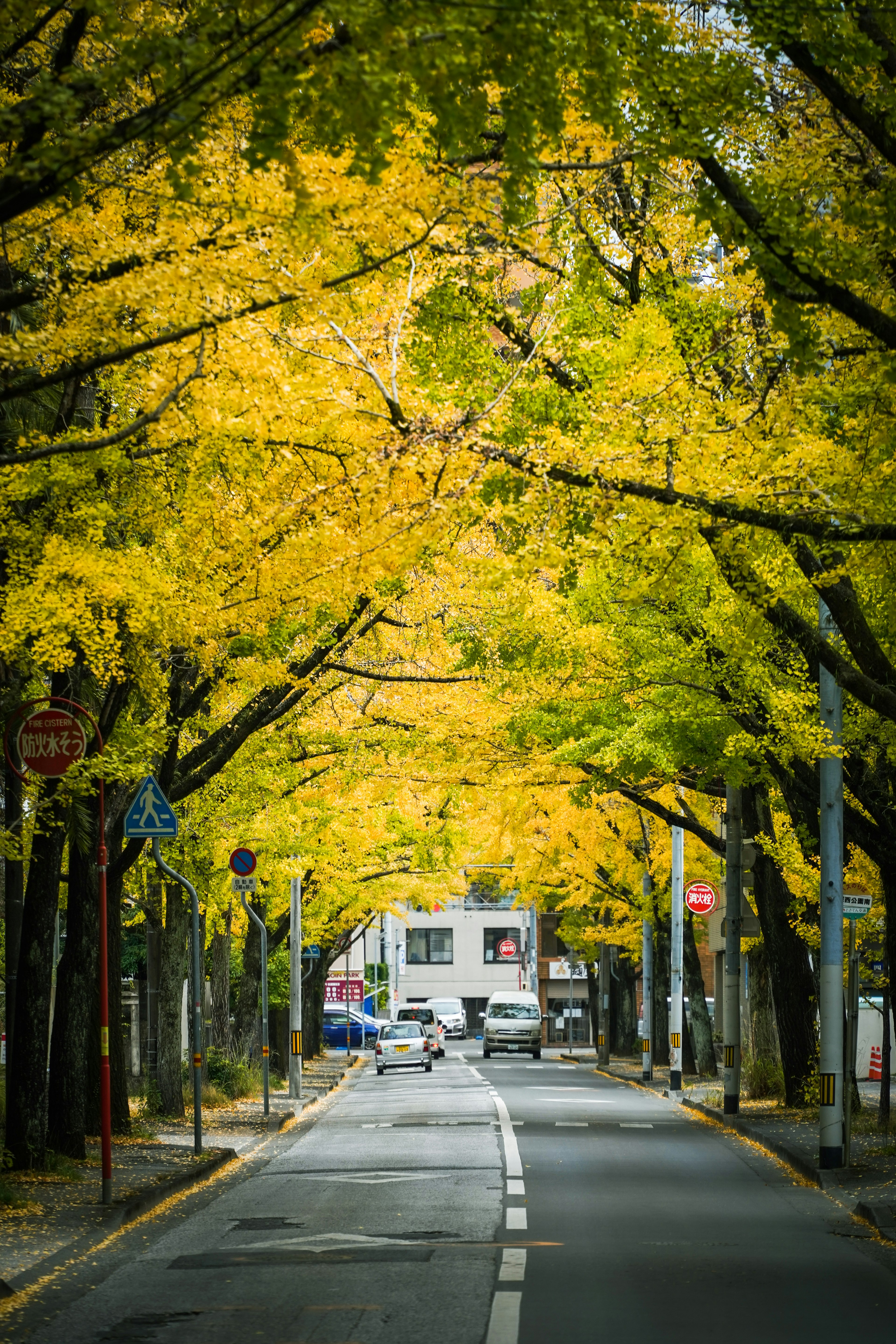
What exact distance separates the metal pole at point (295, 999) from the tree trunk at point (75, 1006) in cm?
1179

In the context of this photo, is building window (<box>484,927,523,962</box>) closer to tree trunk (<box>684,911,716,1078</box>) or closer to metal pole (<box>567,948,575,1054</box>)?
metal pole (<box>567,948,575,1054</box>)

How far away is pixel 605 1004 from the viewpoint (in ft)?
172

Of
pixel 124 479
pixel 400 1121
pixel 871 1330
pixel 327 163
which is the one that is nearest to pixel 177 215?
pixel 327 163

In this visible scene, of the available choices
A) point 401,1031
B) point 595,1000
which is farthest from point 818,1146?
point 595,1000

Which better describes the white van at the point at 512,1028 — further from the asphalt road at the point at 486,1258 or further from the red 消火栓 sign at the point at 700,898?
the asphalt road at the point at 486,1258

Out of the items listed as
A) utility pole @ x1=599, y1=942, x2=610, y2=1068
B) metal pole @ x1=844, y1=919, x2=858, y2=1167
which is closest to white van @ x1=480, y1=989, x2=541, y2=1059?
utility pole @ x1=599, y1=942, x2=610, y2=1068

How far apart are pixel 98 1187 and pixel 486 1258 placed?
17.8ft

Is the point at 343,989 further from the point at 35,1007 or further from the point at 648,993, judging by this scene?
the point at 35,1007

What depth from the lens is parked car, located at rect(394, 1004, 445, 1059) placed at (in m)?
61.4

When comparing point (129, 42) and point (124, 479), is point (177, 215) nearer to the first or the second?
point (129, 42)

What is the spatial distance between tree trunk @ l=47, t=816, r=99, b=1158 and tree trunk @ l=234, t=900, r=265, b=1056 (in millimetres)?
16538

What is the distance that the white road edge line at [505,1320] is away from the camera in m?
8.11

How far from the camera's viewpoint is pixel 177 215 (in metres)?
8.79

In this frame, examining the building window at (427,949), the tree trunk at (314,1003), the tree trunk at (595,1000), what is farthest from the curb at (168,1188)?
the building window at (427,949)
